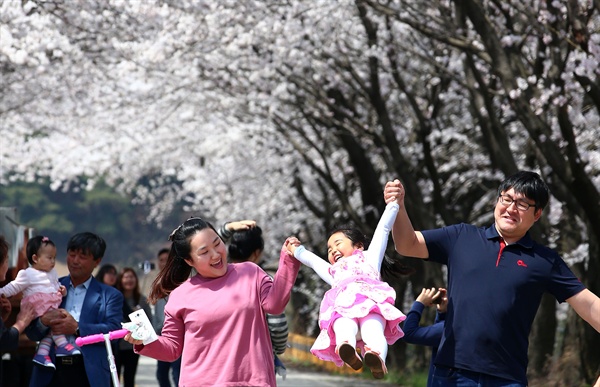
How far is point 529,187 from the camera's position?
20.2 ft

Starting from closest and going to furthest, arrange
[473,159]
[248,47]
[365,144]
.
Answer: [248,47] < [473,159] < [365,144]

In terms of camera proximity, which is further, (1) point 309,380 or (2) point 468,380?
(1) point 309,380

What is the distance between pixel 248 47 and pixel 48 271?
10365 mm

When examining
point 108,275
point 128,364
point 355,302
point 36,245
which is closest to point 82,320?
point 36,245

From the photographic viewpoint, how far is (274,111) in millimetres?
22797

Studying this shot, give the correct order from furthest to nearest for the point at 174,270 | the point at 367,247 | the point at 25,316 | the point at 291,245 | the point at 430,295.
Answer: the point at 25,316, the point at 430,295, the point at 174,270, the point at 367,247, the point at 291,245

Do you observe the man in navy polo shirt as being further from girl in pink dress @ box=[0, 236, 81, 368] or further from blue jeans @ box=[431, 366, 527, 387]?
girl in pink dress @ box=[0, 236, 81, 368]

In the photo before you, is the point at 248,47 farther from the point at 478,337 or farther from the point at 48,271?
the point at 478,337

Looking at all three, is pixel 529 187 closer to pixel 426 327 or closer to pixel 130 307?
pixel 426 327

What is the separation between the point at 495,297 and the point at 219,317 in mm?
1280

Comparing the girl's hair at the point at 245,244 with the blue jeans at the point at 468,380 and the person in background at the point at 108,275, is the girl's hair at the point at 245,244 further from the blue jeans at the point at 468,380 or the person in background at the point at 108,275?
the person in background at the point at 108,275

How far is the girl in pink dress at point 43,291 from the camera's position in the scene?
858cm

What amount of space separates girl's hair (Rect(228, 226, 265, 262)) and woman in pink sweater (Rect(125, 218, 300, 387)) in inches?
67.4

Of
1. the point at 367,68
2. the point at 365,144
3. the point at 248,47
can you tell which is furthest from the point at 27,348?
the point at 365,144
